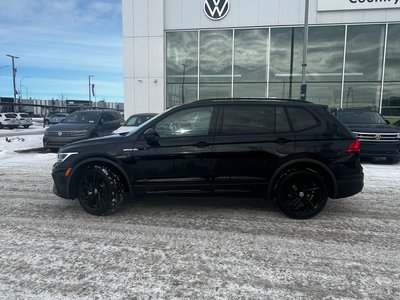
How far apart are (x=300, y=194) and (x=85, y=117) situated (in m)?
9.80

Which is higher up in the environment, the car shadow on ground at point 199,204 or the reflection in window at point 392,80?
the reflection in window at point 392,80

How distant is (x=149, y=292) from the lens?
2.73 meters

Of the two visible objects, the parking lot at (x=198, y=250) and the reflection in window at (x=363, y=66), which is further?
the reflection in window at (x=363, y=66)

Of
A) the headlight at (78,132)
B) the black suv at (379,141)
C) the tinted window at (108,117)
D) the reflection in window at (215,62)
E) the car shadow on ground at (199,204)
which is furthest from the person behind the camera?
the reflection in window at (215,62)

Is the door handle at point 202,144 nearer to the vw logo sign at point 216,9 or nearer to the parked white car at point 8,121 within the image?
the vw logo sign at point 216,9

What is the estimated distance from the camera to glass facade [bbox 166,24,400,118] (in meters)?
15.7

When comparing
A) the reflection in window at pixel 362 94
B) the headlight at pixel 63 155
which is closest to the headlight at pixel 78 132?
the headlight at pixel 63 155

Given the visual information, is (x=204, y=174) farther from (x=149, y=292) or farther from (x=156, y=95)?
(x=156, y=95)

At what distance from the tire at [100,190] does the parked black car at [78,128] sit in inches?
271

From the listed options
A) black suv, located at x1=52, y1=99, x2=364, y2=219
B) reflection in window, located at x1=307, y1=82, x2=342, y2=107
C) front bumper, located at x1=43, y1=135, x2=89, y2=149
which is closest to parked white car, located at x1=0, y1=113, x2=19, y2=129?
front bumper, located at x1=43, y1=135, x2=89, y2=149

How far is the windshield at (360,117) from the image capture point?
10211 millimetres

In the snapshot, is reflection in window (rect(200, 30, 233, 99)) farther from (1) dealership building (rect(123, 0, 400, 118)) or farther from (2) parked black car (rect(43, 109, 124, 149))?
(2) parked black car (rect(43, 109, 124, 149))

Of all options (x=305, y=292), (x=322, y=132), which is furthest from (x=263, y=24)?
(x=305, y=292)

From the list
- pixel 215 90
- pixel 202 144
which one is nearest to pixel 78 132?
pixel 202 144
